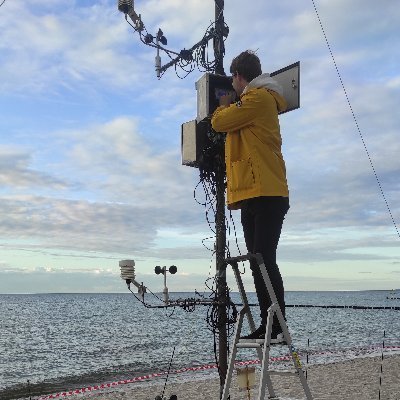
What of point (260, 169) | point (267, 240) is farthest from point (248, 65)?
point (267, 240)

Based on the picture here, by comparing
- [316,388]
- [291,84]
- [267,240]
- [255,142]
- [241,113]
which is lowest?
[316,388]

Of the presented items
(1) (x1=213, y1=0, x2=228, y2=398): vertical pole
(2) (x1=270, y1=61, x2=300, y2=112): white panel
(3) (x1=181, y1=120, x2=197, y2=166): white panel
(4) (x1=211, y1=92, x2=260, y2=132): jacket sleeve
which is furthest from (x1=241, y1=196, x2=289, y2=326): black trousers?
(3) (x1=181, y1=120, x2=197, y2=166): white panel

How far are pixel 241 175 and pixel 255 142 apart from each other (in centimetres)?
30

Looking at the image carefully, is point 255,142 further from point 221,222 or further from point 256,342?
point 221,222

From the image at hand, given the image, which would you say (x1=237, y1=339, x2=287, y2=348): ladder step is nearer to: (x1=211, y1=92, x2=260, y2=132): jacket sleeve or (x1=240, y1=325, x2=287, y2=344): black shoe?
(x1=240, y1=325, x2=287, y2=344): black shoe

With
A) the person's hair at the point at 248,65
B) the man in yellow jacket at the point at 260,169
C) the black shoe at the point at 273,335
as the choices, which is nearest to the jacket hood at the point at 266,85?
the man in yellow jacket at the point at 260,169

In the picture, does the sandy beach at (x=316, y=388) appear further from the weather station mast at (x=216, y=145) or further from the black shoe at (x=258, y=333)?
the black shoe at (x=258, y=333)

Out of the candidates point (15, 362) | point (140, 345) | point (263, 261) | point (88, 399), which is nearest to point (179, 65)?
point (263, 261)

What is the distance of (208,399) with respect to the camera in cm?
1722

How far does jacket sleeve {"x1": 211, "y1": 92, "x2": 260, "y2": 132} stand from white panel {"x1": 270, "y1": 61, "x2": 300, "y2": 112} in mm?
2017

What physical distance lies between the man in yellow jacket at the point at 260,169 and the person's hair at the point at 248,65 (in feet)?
0.52

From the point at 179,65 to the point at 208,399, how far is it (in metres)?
11.8

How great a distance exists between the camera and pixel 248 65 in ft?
15.1

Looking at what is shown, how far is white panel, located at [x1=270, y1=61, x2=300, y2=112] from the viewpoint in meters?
6.19
